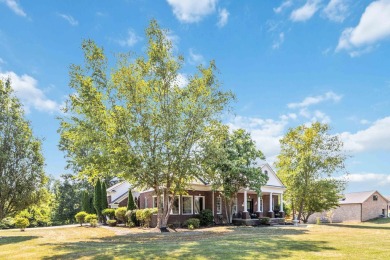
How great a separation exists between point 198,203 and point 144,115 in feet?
38.9

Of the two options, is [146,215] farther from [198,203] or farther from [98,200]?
[98,200]

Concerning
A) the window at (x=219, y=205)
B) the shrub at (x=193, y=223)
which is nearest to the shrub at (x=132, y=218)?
the shrub at (x=193, y=223)

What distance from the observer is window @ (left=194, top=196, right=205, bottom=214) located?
102 feet

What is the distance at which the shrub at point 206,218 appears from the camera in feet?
96.4

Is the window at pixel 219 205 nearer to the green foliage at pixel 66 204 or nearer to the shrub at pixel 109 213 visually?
the shrub at pixel 109 213

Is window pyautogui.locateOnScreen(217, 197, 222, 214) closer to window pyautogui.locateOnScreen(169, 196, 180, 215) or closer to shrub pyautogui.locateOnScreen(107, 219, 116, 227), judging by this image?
window pyautogui.locateOnScreen(169, 196, 180, 215)

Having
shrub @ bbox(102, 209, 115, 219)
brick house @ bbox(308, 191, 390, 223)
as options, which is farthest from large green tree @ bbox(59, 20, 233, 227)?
brick house @ bbox(308, 191, 390, 223)

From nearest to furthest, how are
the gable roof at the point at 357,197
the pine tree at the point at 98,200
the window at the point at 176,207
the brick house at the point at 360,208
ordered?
1. the window at the point at 176,207
2. the pine tree at the point at 98,200
3. the brick house at the point at 360,208
4. the gable roof at the point at 357,197

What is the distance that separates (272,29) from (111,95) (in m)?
12.3

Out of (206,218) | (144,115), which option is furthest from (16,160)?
(206,218)

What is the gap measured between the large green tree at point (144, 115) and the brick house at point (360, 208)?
37927 millimetres

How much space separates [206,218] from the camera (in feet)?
96.5

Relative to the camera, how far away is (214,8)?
17641 mm

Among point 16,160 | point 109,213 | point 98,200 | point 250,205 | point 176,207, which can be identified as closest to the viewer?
point 16,160
